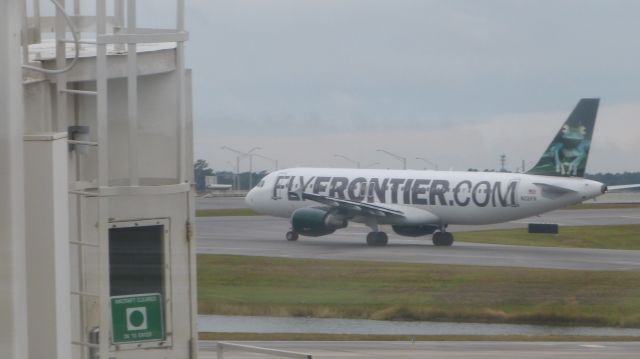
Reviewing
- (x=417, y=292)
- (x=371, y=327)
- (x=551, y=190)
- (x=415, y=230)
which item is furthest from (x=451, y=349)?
(x=415, y=230)

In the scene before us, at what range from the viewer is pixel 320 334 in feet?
86.1

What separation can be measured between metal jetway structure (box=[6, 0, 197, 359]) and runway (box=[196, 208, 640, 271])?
34070 millimetres

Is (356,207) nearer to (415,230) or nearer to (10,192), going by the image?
(415,230)

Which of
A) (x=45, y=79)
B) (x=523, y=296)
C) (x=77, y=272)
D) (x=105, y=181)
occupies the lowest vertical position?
(x=523, y=296)

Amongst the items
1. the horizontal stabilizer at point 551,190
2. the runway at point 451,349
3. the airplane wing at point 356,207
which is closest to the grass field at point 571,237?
the horizontal stabilizer at point 551,190

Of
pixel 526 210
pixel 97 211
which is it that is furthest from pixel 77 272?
pixel 526 210

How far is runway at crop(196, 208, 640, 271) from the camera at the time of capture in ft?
139

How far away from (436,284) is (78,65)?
29.8 metres

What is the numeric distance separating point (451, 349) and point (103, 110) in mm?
16288

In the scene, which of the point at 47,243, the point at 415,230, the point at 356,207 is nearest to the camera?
the point at 47,243

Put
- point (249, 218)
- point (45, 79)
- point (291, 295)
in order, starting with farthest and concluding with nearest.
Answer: point (249, 218) → point (291, 295) → point (45, 79)

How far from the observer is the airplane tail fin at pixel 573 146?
1948 inches

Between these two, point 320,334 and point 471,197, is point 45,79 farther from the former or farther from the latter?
point 471,197

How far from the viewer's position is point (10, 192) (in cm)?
492
